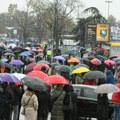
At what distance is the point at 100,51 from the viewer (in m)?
40.9

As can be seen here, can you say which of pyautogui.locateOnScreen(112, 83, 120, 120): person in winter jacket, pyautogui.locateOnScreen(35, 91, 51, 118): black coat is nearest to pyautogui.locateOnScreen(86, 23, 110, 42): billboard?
pyautogui.locateOnScreen(112, 83, 120, 120): person in winter jacket

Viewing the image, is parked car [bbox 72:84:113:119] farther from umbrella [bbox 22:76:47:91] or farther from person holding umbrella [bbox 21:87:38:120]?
person holding umbrella [bbox 21:87:38:120]

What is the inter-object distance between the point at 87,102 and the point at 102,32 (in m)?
34.1

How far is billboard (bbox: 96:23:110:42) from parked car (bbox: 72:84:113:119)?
33374 mm

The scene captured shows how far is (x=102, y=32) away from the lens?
48219 mm

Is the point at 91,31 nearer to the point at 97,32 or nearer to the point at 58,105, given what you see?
the point at 97,32

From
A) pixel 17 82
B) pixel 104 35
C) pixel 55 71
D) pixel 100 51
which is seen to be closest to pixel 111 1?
pixel 104 35

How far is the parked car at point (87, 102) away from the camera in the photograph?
47.8ft

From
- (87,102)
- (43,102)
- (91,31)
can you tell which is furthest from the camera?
(91,31)

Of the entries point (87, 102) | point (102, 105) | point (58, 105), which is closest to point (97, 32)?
point (87, 102)

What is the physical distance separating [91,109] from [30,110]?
363cm

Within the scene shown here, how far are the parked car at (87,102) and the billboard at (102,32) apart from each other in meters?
33.4

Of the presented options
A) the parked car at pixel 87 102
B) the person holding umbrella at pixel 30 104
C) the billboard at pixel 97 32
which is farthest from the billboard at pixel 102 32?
the person holding umbrella at pixel 30 104

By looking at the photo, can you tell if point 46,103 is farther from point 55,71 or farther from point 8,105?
point 55,71
